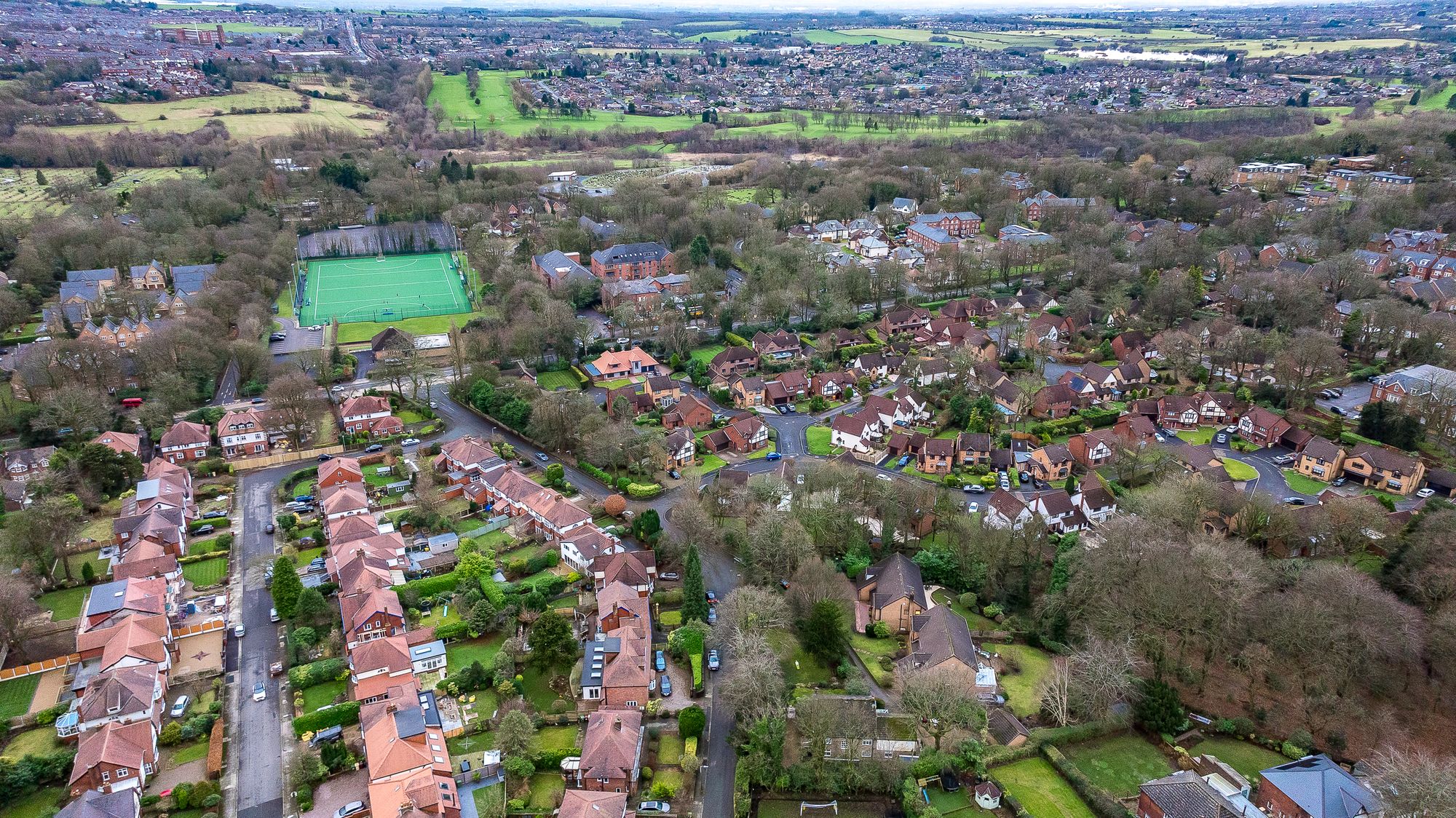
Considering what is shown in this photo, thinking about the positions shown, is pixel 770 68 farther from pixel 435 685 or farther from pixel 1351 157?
pixel 435 685

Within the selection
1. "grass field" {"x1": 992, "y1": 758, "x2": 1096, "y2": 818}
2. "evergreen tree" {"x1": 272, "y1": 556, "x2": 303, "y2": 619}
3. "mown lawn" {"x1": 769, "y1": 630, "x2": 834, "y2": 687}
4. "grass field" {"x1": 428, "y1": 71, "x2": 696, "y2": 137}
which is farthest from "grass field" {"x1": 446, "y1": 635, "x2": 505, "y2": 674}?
"grass field" {"x1": 428, "y1": 71, "x2": 696, "y2": 137}

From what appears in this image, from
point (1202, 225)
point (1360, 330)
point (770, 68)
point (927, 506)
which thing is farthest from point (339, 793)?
point (770, 68)

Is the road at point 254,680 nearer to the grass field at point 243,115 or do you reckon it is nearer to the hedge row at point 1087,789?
the hedge row at point 1087,789

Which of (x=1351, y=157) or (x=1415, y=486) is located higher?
(x=1351, y=157)

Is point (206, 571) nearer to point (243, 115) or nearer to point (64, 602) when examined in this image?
point (64, 602)

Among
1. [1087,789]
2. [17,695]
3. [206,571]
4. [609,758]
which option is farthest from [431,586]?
[1087,789]
